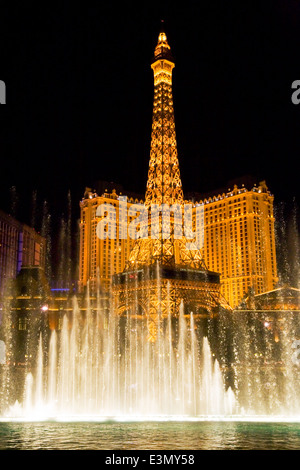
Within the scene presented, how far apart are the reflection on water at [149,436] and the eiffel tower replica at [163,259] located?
4402 centimetres

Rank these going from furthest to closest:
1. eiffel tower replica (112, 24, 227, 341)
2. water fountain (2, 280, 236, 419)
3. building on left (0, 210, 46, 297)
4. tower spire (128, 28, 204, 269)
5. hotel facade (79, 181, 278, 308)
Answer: building on left (0, 210, 46, 297) < hotel facade (79, 181, 278, 308) < tower spire (128, 28, 204, 269) < eiffel tower replica (112, 24, 227, 341) < water fountain (2, 280, 236, 419)

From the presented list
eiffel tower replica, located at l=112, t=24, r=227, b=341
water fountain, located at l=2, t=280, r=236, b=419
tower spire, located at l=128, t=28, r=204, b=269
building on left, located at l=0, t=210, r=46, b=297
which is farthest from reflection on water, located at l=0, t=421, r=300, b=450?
building on left, located at l=0, t=210, r=46, b=297

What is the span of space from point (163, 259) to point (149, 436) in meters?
53.9

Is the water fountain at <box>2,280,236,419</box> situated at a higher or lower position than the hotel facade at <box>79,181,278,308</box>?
lower

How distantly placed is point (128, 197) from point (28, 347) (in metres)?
62.4

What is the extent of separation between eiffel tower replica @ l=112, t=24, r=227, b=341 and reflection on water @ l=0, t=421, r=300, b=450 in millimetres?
44022

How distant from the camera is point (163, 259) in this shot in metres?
73.0

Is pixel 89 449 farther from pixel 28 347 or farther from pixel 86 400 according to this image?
pixel 28 347

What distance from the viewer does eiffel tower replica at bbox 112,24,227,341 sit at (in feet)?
234

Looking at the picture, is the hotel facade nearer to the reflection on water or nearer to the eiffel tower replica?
the eiffel tower replica

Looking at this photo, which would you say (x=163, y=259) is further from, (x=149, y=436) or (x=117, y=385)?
(x=149, y=436)

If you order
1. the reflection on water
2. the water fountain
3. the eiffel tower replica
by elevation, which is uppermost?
the eiffel tower replica

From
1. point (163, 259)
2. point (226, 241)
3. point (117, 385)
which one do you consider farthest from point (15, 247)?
point (117, 385)
